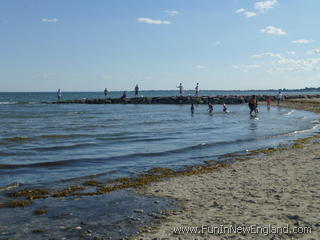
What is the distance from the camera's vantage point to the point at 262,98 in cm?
7600

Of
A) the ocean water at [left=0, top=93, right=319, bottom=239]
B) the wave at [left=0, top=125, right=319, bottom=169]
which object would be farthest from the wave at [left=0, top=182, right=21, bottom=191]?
the wave at [left=0, top=125, right=319, bottom=169]

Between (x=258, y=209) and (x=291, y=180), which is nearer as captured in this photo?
(x=258, y=209)

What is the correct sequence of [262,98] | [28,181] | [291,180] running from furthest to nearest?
[262,98] < [28,181] < [291,180]

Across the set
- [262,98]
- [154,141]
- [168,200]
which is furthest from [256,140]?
[262,98]

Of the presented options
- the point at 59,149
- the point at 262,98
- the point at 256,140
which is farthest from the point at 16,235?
the point at 262,98

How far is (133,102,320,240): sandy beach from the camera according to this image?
6043mm

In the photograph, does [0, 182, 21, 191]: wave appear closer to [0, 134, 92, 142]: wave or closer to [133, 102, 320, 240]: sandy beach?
A: [133, 102, 320, 240]: sandy beach

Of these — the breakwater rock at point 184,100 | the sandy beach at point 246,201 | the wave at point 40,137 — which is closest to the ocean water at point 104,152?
the wave at point 40,137

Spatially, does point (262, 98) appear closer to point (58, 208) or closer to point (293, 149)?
point (293, 149)

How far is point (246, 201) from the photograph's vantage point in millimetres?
7801

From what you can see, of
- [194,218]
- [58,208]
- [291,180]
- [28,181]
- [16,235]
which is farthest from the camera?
[28,181]

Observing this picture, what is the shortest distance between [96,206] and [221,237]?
3262mm

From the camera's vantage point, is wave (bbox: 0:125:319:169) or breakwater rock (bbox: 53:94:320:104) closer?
wave (bbox: 0:125:319:169)

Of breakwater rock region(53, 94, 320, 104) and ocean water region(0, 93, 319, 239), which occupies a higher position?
breakwater rock region(53, 94, 320, 104)
